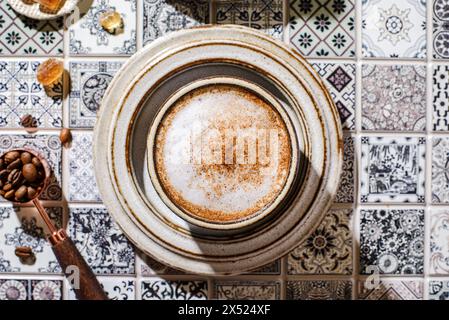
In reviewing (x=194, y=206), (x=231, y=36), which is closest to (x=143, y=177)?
(x=194, y=206)

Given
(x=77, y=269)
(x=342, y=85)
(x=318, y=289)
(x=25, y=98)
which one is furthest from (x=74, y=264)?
(x=342, y=85)

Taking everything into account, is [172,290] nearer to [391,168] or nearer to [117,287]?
[117,287]

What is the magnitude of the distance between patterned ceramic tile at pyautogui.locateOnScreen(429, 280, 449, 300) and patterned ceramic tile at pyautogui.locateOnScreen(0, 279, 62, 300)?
52 cm

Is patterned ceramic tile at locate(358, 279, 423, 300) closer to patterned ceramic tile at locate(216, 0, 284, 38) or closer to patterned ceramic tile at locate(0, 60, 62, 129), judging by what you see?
patterned ceramic tile at locate(216, 0, 284, 38)

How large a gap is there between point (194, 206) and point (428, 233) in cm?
34

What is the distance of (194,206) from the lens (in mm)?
548

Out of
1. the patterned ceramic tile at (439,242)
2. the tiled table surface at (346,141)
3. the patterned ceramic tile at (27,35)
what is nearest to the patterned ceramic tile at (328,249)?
the tiled table surface at (346,141)

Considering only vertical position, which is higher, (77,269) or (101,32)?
(101,32)

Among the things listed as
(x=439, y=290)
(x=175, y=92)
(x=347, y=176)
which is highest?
(x=175, y=92)

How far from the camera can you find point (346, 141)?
2.11ft

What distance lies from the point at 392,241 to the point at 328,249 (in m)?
0.09

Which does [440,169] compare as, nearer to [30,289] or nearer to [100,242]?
[100,242]

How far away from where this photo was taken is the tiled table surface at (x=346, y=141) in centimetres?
64
